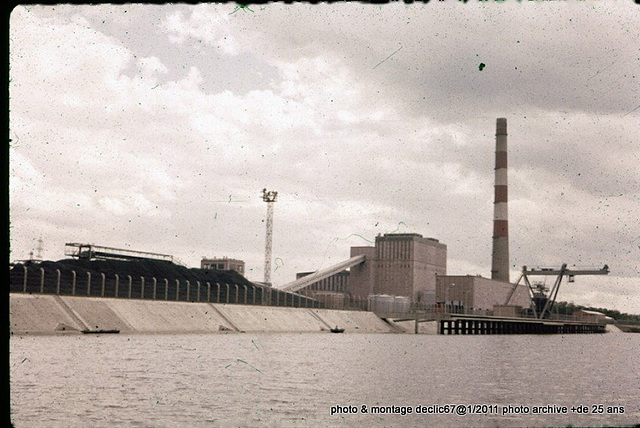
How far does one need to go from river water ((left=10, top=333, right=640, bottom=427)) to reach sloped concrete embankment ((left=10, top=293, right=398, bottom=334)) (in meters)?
12.9

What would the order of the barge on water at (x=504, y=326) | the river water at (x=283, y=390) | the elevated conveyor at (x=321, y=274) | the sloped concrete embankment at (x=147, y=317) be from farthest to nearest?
1. the elevated conveyor at (x=321, y=274)
2. the barge on water at (x=504, y=326)
3. the sloped concrete embankment at (x=147, y=317)
4. the river water at (x=283, y=390)

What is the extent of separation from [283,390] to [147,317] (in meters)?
42.6

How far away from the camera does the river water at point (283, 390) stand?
18.9m

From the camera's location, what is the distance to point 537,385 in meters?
30.3

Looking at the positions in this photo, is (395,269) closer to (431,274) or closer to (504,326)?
(431,274)

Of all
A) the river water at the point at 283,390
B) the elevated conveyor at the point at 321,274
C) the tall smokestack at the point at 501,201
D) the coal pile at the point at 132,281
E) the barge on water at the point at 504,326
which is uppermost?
the tall smokestack at the point at 501,201

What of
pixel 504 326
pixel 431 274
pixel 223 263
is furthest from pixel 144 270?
pixel 431 274

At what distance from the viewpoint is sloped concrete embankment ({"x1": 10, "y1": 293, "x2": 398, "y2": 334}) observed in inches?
2098

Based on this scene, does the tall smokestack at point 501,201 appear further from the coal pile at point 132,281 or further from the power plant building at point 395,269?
the coal pile at point 132,281

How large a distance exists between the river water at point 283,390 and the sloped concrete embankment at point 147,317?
12.9 metres

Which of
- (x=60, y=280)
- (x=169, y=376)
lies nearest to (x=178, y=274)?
(x=60, y=280)

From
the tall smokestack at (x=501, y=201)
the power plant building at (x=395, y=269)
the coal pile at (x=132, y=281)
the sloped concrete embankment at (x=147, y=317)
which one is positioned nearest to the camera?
the sloped concrete embankment at (x=147, y=317)

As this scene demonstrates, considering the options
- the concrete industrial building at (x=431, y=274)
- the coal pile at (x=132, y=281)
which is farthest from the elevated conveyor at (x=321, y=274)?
the coal pile at (x=132, y=281)
